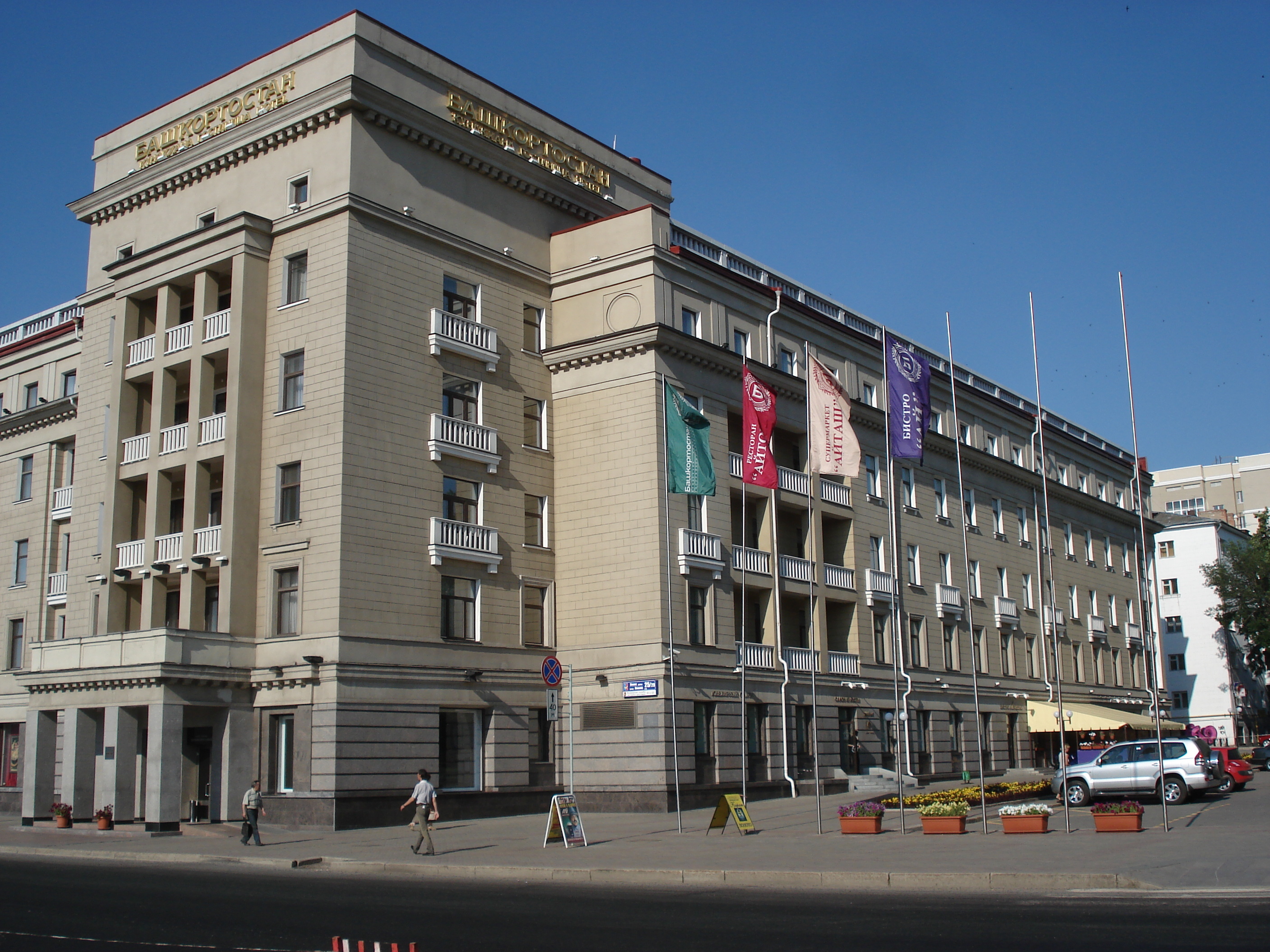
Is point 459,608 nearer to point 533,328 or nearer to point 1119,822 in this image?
point 533,328

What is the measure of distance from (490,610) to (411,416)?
6785 millimetres

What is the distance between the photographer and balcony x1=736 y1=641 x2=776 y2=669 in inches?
1628

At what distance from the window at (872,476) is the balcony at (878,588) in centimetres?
348

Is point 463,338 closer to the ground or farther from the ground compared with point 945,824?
farther from the ground

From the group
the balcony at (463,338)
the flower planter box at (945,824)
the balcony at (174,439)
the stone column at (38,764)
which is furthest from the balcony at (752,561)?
the stone column at (38,764)

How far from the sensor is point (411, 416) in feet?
124

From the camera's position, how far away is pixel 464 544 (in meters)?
38.3

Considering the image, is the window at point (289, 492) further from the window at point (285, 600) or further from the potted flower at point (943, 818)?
the potted flower at point (943, 818)

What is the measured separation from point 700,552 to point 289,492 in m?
13.4

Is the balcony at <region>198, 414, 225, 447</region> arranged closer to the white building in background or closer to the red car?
the red car

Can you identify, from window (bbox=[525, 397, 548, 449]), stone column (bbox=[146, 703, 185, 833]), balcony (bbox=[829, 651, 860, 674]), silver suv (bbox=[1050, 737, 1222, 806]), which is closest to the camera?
stone column (bbox=[146, 703, 185, 833])

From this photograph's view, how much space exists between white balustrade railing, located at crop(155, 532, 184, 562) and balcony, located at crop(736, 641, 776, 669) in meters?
18.5

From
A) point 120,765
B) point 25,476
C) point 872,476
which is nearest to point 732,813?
point 120,765

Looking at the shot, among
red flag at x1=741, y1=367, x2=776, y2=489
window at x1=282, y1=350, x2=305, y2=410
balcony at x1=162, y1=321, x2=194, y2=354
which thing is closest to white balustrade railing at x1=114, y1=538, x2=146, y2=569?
balcony at x1=162, y1=321, x2=194, y2=354
